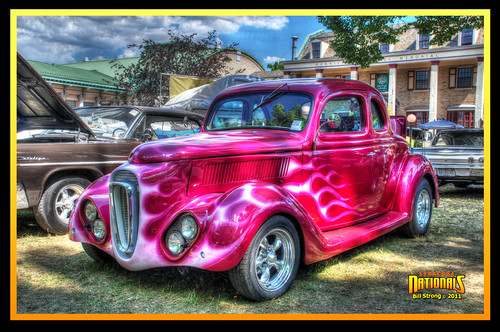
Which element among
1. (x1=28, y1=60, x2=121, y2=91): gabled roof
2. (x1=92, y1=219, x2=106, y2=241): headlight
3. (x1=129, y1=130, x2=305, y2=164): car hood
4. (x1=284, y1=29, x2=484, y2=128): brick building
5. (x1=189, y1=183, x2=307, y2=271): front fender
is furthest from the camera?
(x1=284, y1=29, x2=484, y2=128): brick building

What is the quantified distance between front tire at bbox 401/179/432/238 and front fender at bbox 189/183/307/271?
2.58m

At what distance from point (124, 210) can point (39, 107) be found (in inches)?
101

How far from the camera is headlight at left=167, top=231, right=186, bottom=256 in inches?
122

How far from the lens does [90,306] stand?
10.5ft

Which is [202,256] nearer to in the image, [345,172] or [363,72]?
[345,172]

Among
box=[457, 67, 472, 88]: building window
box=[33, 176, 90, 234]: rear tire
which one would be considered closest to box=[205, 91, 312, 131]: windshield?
box=[33, 176, 90, 234]: rear tire

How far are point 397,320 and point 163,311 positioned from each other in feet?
5.13

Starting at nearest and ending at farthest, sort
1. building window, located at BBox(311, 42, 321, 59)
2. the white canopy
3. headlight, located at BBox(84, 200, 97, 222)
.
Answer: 1. headlight, located at BBox(84, 200, 97, 222)
2. the white canopy
3. building window, located at BBox(311, 42, 321, 59)

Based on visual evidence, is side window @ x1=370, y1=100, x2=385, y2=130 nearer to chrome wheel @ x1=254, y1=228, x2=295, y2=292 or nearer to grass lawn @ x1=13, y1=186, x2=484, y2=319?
grass lawn @ x1=13, y1=186, x2=484, y2=319

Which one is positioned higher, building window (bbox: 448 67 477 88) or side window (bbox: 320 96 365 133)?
building window (bbox: 448 67 477 88)

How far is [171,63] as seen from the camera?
537 inches

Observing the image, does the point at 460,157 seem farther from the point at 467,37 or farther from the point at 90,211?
the point at 467,37
